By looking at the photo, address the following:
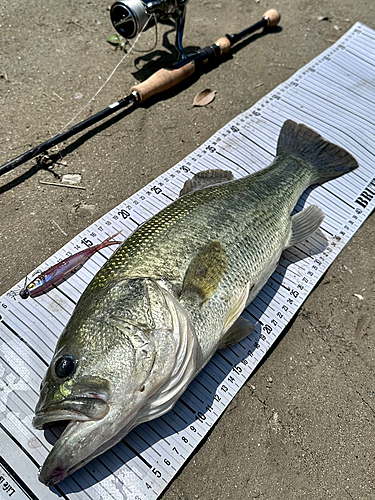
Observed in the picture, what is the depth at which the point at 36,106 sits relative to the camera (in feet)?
14.0

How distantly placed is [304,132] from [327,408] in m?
2.40

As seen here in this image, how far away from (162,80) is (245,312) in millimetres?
2659

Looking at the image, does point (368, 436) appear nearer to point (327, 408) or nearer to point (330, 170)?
point (327, 408)

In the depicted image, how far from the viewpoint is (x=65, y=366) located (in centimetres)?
206

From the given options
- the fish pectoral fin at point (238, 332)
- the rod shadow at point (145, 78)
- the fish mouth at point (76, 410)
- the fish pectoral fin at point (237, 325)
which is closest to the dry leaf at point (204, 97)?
the rod shadow at point (145, 78)

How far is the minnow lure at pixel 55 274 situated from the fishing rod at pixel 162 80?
990mm

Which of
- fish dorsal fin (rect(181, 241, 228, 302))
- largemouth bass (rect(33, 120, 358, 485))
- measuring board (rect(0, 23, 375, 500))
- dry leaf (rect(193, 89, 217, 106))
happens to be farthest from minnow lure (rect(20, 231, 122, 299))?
dry leaf (rect(193, 89, 217, 106))

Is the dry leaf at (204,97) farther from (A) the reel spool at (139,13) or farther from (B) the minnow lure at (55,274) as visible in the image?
(B) the minnow lure at (55,274)

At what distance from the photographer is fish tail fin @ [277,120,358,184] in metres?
3.72

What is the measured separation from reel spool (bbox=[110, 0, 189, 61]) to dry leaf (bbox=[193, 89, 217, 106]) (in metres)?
0.83

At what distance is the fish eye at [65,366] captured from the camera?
205 centimetres

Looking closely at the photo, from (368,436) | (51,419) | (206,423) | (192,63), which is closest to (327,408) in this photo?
(368,436)

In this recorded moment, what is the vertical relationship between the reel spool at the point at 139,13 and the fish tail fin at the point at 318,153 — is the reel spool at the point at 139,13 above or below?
above

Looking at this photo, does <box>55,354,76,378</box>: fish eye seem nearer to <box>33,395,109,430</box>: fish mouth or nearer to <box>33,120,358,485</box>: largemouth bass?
<box>33,120,358,485</box>: largemouth bass
